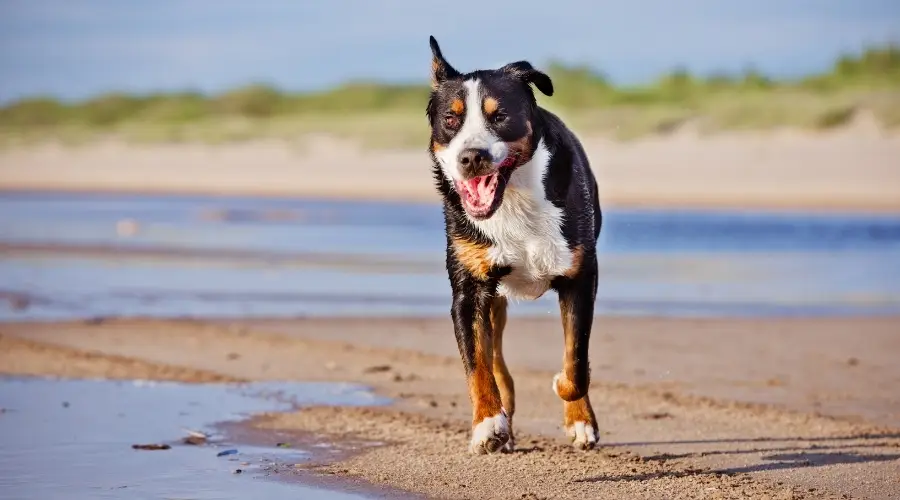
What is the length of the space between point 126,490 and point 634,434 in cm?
257

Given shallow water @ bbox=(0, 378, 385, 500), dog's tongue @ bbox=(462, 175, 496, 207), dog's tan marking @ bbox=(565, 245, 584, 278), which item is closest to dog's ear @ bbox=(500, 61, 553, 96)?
dog's tongue @ bbox=(462, 175, 496, 207)

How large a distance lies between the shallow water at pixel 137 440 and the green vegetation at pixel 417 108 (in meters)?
17.7

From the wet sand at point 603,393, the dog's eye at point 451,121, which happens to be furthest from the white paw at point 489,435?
A: the dog's eye at point 451,121

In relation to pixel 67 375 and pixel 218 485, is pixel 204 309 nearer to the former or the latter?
pixel 67 375

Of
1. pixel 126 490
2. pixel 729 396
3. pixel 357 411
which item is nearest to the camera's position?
pixel 126 490

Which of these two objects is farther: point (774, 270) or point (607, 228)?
point (607, 228)

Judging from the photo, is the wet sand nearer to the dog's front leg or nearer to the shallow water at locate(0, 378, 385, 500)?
the dog's front leg

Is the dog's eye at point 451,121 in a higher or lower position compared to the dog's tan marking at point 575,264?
higher

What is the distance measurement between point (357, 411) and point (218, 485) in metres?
1.81

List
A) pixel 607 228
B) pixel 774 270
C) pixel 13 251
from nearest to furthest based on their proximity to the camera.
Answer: pixel 774 270 → pixel 13 251 → pixel 607 228

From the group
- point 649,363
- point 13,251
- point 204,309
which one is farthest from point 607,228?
point 649,363

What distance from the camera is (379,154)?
3775 cm

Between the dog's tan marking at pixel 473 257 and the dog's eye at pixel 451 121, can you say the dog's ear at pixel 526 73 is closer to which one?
the dog's eye at pixel 451 121

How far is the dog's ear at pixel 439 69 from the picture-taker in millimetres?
6141
